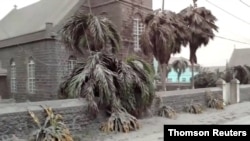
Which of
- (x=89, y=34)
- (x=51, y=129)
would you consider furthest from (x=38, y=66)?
(x=51, y=129)

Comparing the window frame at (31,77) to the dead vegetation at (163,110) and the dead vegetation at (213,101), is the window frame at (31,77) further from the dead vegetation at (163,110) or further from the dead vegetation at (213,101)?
the dead vegetation at (163,110)

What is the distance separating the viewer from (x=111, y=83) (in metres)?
12.8

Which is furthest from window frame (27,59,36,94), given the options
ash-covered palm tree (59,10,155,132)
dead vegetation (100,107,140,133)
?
dead vegetation (100,107,140,133)

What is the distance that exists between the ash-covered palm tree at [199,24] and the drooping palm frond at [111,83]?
1446 cm

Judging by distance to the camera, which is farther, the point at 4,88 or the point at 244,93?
the point at 4,88

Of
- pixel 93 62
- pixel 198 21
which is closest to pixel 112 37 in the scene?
pixel 93 62

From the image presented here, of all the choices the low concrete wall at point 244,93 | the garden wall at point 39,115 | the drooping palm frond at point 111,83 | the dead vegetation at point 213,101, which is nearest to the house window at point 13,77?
the dead vegetation at point 213,101

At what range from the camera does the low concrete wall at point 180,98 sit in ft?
55.2

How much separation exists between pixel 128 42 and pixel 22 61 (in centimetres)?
1026

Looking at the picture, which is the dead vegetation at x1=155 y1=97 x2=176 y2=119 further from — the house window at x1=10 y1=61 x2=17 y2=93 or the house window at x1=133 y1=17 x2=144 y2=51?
the house window at x1=10 y1=61 x2=17 y2=93

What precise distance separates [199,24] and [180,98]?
11.5 metres

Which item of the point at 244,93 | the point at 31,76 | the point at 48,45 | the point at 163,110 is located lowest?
the point at 163,110

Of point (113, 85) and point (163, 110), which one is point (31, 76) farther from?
point (113, 85)

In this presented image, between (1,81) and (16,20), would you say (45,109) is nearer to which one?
(1,81)
